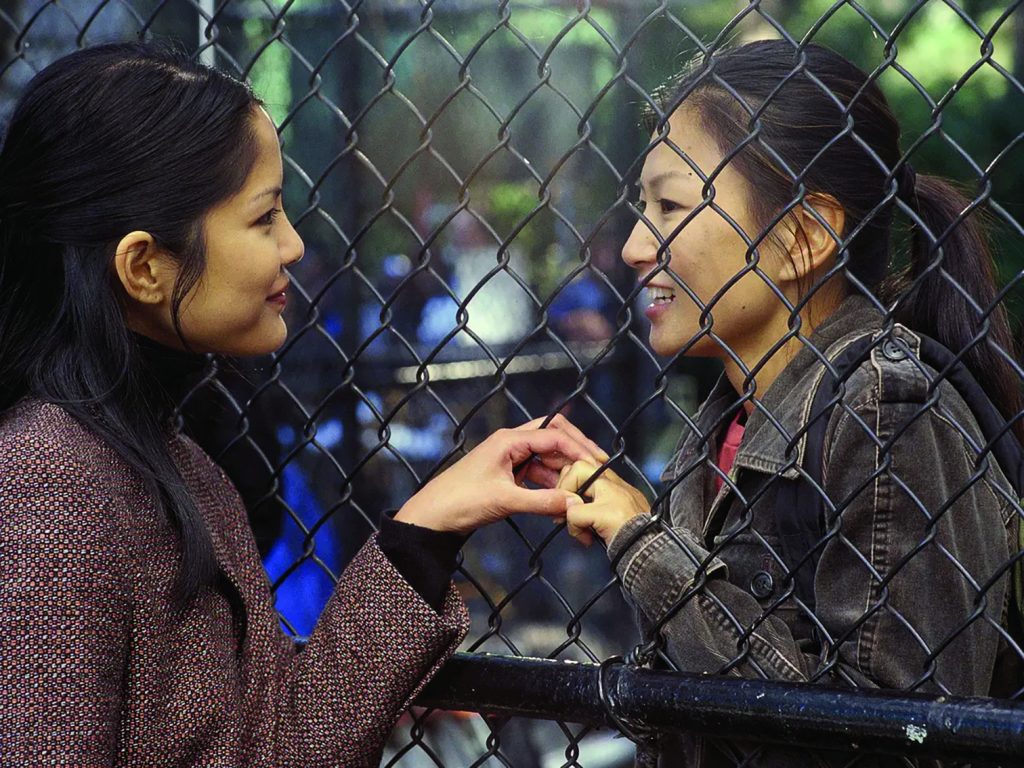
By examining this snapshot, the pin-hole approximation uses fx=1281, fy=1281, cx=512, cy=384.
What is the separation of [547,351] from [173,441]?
3.41 metres

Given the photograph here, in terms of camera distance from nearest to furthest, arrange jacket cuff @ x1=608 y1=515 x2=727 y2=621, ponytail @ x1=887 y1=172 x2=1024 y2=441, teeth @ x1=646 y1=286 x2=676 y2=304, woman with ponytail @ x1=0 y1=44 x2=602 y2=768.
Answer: woman with ponytail @ x1=0 y1=44 x2=602 y2=768
jacket cuff @ x1=608 y1=515 x2=727 y2=621
ponytail @ x1=887 y1=172 x2=1024 y2=441
teeth @ x1=646 y1=286 x2=676 y2=304

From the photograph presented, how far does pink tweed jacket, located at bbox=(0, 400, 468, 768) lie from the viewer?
1.53 meters

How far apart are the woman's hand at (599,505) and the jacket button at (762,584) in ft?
0.59

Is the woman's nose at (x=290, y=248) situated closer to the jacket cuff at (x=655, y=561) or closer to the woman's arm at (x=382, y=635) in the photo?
the woman's arm at (x=382, y=635)

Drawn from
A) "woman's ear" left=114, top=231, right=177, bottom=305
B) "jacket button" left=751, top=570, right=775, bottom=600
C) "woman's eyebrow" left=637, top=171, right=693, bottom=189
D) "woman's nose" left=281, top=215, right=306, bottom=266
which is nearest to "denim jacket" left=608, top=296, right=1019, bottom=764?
"jacket button" left=751, top=570, right=775, bottom=600

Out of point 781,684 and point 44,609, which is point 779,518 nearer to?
point 781,684

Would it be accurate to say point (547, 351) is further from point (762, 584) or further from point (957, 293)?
point (762, 584)

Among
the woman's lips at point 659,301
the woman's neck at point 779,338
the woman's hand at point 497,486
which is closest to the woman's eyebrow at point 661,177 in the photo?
the woman's lips at point 659,301

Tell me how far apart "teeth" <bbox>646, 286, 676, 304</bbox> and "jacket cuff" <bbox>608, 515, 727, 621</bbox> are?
0.41m

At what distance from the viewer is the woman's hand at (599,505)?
1804 millimetres

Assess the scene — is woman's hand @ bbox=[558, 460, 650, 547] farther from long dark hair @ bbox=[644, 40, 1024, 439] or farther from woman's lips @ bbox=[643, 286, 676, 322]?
long dark hair @ bbox=[644, 40, 1024, 439]

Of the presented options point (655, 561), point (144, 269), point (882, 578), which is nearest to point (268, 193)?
point (144, 269)

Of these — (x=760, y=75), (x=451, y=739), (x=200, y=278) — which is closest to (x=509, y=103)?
(x=451, y=739)

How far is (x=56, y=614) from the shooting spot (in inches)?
60.3
